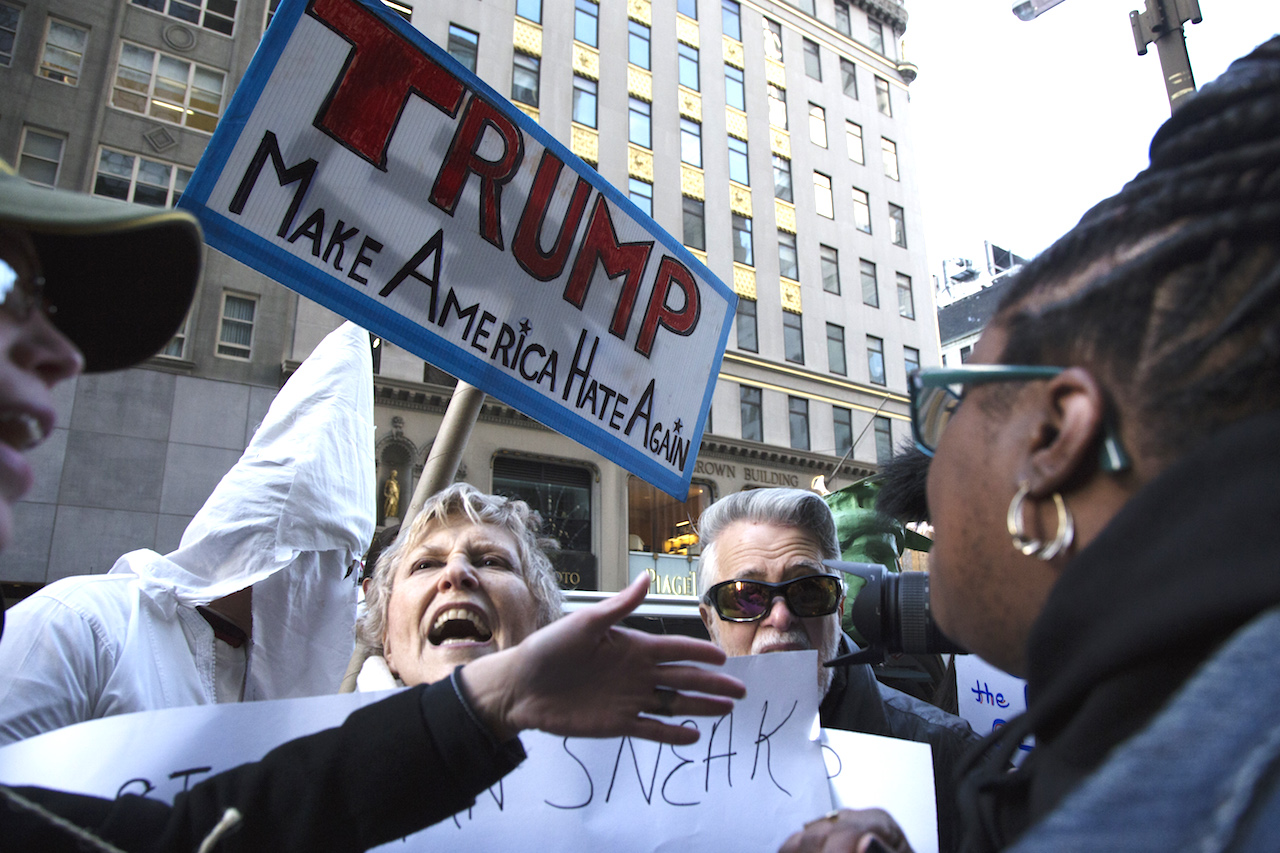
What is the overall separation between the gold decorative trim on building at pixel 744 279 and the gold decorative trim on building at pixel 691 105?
4278mm

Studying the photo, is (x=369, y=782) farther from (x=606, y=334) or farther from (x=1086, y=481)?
(x=606, y=334)

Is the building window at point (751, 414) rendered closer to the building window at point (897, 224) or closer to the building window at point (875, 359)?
the building window at point (875, 359)

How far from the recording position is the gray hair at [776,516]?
8.19 ft

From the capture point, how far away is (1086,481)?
81 cm

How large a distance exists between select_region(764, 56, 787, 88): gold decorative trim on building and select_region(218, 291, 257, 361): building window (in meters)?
16.5

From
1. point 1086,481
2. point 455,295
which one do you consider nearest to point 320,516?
point 455,295

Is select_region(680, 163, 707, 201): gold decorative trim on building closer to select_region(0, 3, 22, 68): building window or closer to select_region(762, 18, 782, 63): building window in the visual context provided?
select_region(762, 18, 782, 63): building window

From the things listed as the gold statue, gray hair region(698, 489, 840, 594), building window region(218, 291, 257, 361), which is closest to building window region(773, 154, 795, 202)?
the gold statue

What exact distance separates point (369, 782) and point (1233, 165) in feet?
4.03

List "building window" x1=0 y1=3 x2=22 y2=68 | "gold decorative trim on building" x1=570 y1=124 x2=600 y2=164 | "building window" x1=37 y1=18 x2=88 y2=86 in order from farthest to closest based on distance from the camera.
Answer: "gold decorative trim on building" x1=570 y1=124 x2=600 y2=164 → "building window" x1=37 y1=18 x2=88 y2=86 → "building window" x1=0 y1=3 x2=22 y2=68

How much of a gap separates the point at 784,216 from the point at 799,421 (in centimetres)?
598

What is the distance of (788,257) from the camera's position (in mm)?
22500

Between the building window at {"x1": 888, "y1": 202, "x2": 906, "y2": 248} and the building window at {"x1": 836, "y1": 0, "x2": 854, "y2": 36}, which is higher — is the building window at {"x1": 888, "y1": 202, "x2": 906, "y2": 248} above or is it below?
below

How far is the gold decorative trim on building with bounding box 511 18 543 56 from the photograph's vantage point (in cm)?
1931
